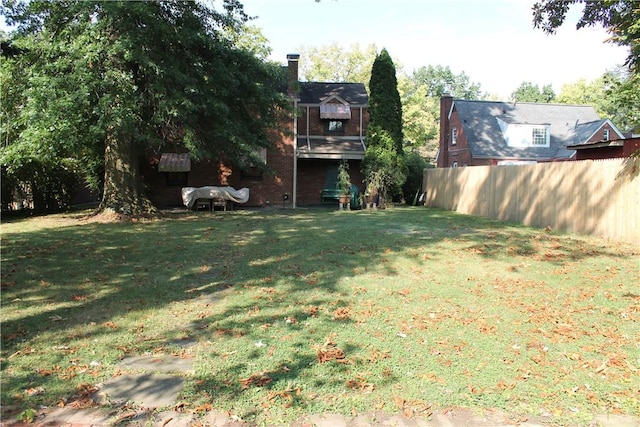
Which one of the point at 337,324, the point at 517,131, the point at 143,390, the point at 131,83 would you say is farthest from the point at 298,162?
the point at 143,390

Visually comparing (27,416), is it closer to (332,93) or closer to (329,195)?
(329,195)

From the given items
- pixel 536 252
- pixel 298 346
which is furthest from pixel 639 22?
pixel 298 346

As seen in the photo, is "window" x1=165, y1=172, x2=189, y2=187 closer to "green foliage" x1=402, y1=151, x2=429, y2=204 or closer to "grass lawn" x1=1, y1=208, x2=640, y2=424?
"green foliage" x1=402, y1=151, x2=429, y2=204

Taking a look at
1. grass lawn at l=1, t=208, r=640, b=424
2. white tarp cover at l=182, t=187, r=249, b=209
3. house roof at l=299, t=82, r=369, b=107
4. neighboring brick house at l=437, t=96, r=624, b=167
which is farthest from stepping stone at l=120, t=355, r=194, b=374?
neighboring brick house at l=437, t=96, r=624, b=167

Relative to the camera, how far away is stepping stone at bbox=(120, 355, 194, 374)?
390 cm

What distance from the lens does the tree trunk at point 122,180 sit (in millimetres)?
15188

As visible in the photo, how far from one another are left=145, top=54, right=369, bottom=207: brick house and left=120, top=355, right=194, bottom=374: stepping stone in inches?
639

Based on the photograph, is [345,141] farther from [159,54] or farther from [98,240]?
[98,240]

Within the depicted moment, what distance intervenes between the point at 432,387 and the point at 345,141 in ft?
69.7

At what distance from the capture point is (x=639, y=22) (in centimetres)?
820

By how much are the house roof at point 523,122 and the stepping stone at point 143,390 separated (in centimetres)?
3245

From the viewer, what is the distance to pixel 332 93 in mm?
25688

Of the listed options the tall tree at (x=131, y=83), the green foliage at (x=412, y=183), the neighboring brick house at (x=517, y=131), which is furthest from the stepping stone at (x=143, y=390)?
the neighboring brick house at (x=517, y=131)

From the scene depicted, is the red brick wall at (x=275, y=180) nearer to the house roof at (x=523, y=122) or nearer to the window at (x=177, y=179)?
the window at (x=177, y=179)
